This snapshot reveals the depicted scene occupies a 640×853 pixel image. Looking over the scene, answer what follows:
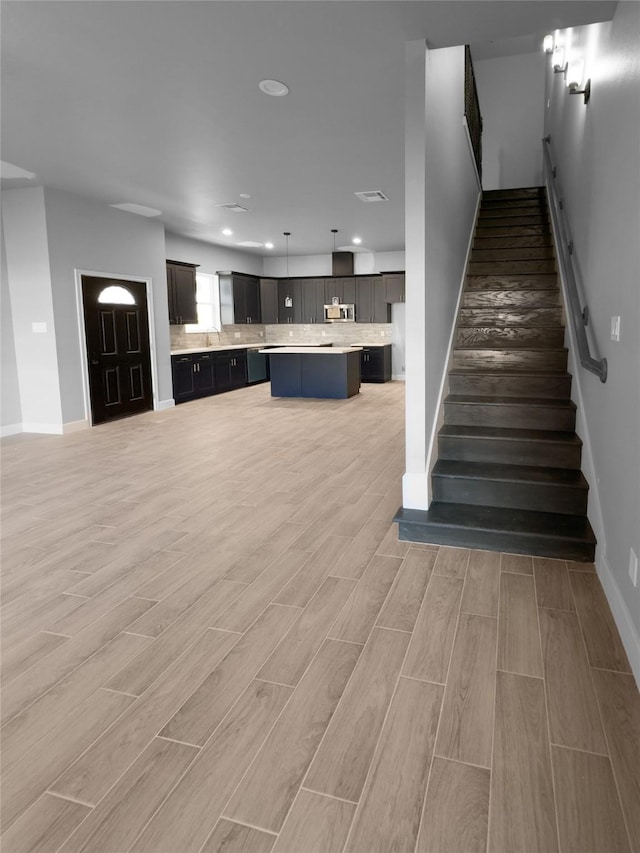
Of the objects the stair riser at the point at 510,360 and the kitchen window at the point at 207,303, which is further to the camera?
the kitchen window at the point at 207,303

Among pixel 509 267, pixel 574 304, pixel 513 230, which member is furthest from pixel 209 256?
pixel 574 304

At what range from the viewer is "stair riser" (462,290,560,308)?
499cm

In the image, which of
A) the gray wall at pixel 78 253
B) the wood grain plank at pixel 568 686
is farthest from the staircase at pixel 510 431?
the gray wall at pixel 78 253

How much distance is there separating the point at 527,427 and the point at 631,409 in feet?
5.72

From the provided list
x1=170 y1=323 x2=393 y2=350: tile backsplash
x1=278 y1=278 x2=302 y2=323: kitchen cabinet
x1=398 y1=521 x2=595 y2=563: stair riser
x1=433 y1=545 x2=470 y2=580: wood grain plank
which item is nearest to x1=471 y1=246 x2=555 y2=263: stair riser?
x1=398 y1=521 x2=595 y2=563: stair riser

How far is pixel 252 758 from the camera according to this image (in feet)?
5.62

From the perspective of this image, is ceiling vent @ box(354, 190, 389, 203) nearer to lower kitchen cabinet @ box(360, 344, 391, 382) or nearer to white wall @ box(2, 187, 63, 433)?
white wall @ box(2, 187, 63, 433)

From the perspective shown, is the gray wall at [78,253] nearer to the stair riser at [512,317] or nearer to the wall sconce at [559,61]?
the stair riser at [512,317]

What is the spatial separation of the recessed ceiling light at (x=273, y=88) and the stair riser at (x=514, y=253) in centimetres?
279

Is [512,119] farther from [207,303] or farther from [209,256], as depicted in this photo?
[207,303]

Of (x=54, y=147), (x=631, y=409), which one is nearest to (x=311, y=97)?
(x=54, y=147)

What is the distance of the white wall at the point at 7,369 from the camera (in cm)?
665

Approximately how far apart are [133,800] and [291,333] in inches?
473

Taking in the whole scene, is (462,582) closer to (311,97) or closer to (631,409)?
Result: (631,409)
